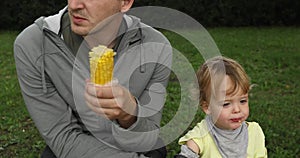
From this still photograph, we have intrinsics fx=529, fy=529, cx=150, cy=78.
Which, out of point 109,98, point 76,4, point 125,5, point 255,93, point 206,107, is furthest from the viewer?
point 255,93

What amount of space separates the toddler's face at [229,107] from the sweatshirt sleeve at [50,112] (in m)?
0.45

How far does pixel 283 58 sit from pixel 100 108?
5986 mm

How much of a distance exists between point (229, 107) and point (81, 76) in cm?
73

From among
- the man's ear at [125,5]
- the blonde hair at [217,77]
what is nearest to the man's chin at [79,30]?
the man's ear at [125,5]

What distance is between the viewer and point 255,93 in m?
5.70

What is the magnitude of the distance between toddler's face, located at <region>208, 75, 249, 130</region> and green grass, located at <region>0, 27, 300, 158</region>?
1.23 metres

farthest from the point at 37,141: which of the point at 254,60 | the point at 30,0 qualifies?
the point at 30,0

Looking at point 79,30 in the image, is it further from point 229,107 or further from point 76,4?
point 229,107

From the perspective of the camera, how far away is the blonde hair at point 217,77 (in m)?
2.57

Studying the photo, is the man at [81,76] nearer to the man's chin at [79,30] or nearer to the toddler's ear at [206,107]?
the man's chin at [79,30]

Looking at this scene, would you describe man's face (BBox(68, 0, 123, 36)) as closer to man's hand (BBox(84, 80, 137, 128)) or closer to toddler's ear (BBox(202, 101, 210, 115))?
man's hand (BBox(84, 80, 137, 128))

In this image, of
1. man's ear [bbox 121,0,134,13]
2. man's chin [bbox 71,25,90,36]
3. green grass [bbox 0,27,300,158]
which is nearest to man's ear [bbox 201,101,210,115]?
man's ear [bbox 121,0,134,13]

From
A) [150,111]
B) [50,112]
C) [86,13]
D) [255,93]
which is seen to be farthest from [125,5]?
[255,93]

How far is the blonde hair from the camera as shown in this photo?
257cm
